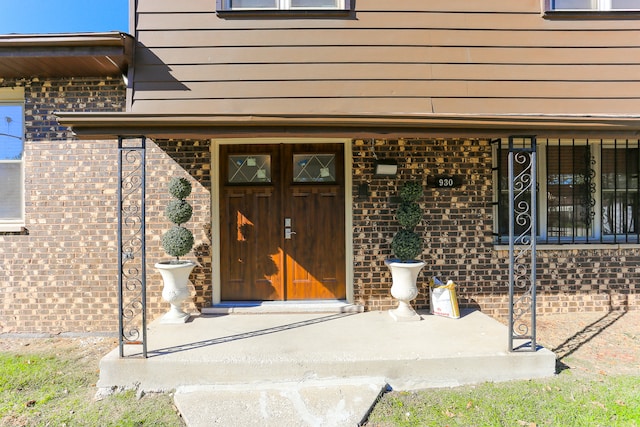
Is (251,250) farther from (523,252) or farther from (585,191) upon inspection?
(585,191)

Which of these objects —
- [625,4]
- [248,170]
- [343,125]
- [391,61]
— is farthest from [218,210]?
[625,4]

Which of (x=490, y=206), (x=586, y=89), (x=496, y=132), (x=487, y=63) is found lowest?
(x=490, y=206)

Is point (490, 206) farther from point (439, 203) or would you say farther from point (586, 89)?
point (586, 89)

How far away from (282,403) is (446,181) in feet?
11.3

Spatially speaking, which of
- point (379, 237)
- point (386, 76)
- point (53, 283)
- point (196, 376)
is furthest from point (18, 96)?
point (379, 237)

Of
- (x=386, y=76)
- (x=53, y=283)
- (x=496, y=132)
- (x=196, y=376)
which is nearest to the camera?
(x=196, y=376)

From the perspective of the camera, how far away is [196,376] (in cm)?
351

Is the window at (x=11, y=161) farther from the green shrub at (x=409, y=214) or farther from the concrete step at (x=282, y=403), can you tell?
the green shrub at (x=409, y=214)

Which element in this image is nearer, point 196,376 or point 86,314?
point 196,376

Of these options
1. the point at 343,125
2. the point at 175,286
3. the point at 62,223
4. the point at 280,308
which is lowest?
the point at 280,308

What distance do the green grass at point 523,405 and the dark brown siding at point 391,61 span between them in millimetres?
3035

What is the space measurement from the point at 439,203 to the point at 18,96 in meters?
6.01

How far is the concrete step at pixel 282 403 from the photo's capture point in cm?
301

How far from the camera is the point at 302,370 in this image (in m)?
3.53
